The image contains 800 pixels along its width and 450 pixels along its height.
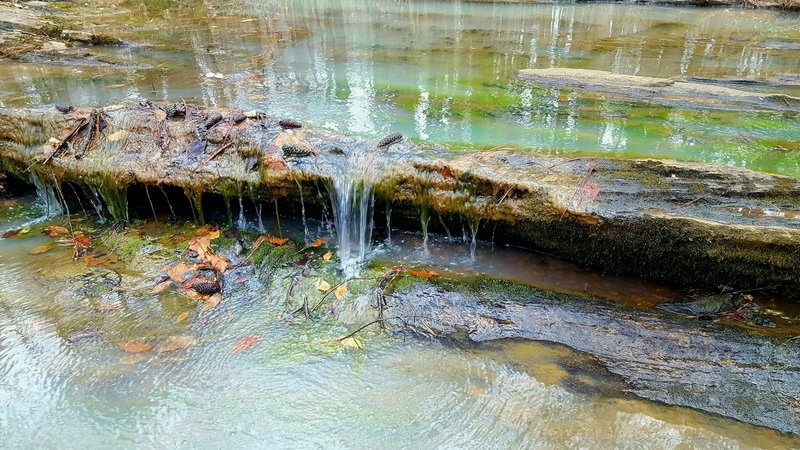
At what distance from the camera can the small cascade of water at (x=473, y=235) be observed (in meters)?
4.24

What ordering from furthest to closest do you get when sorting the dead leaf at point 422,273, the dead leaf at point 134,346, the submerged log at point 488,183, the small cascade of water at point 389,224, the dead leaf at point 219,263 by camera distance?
the small cascade of water at point 389,224, the dead leaf at point 219,263, the dead leaf at point 422,273, the submerged log at point 488,183, the dead leaf at point 134,346

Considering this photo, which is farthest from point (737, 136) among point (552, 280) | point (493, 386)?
point (493, 386)

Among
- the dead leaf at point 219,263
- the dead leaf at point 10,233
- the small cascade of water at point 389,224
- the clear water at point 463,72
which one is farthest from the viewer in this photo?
the clear water at point 463,72

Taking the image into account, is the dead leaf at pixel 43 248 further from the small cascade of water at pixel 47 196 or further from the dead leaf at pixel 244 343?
the dead leaf at pixel 244 343

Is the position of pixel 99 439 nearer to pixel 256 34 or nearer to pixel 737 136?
pixel 737 136

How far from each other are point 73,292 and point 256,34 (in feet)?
36.8

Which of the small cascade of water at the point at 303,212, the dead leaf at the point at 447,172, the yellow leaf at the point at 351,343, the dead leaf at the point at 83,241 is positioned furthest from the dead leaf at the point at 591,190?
the dead leaf at the point at 83,241

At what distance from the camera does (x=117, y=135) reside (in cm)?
498

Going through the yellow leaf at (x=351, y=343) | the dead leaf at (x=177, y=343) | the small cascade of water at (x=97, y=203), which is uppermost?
the small cascade of water at (x=97, y=203)

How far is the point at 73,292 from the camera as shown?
393cm

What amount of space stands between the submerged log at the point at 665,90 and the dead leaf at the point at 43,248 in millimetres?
7463

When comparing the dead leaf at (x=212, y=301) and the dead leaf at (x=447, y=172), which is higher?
the dead leaf at (x=447, y=172)

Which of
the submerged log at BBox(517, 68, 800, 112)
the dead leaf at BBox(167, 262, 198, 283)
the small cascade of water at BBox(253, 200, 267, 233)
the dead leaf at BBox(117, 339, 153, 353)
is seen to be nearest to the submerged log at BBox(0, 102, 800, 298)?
the small cascade of water at BBox(253, 200, 267, 233)

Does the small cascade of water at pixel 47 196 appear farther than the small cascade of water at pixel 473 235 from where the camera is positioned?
Yes
